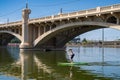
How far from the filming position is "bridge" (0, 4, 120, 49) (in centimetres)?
4744

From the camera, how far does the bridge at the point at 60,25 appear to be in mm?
47438

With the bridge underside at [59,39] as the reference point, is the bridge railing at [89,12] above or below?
above

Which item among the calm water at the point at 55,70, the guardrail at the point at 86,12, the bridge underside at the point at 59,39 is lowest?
the calm water at the point at 55,70

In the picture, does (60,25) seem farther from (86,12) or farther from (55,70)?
(55,70)

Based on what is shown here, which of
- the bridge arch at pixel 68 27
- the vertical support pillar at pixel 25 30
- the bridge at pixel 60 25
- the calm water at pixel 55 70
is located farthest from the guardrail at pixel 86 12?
the calm water at pixel 55 70

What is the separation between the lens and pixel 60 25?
6256 cm

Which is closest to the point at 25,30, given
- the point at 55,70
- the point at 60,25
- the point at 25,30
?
the point at 25,30

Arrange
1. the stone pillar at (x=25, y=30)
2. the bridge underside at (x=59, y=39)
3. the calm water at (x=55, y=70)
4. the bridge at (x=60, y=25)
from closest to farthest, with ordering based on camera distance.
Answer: the calm water at (x=55, y=70) → the bridge at (x=60, y=25) → the bridge underside at (x=59, y=39) → the stone pillar at (x=25, y=30)

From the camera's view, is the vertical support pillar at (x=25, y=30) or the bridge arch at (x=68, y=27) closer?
the bridge arch at (x=68, y=27)

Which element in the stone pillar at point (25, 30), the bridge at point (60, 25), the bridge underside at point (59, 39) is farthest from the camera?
the stone pillar at point (25, 30)

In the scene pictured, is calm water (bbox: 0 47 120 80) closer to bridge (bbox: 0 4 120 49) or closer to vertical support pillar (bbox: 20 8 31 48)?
bridge (bbox: 0 4 120 49)

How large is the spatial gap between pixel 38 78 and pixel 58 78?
1520 millimetres

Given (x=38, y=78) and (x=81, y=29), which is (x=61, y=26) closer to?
(x=81, y=29)

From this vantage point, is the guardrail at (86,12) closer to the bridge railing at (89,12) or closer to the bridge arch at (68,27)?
the bridge railing at (89,12)
